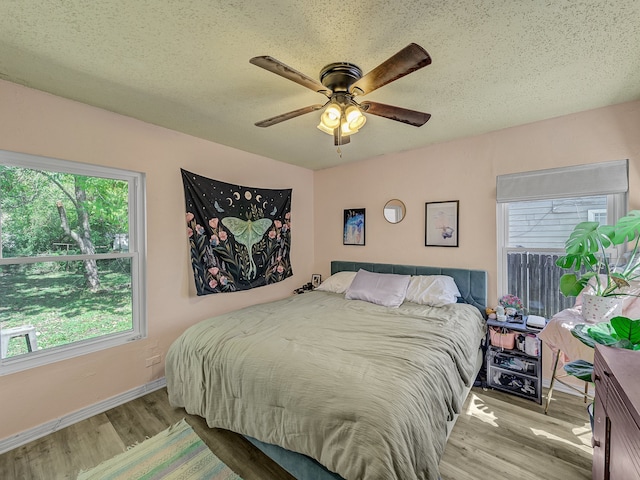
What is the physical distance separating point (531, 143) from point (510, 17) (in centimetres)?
161

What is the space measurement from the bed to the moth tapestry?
0.73 m

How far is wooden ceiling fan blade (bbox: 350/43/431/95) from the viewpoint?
112cm

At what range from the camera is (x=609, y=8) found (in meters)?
1.19

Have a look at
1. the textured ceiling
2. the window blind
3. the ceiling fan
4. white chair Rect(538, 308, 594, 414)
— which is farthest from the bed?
the textured ceiling

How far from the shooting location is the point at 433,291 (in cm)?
266

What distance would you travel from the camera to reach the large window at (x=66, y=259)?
6.01 ft

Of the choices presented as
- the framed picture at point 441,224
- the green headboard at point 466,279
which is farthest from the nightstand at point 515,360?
the framed picture at point 441,224

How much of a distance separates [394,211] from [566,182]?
159cm

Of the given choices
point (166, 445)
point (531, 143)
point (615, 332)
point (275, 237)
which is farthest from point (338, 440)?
point (531, 143)

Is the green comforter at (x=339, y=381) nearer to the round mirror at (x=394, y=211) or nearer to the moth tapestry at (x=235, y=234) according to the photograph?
the moth tapestry at (x=235, y=234)

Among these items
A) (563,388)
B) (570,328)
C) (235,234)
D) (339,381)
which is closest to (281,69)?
(339,381)

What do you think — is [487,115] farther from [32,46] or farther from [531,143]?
[32,46]

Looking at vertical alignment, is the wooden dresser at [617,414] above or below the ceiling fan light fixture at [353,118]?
below

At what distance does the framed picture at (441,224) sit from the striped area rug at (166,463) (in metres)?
2.72
